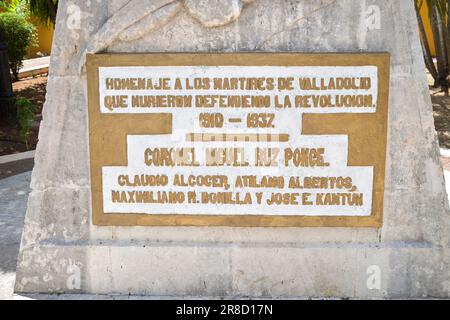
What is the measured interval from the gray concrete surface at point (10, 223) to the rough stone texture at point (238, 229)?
0.31m

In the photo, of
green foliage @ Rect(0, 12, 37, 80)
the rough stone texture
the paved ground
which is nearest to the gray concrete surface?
the paved ground

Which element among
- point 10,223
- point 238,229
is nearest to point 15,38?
point 10,223

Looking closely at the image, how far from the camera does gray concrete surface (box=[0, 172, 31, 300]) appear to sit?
421 cm

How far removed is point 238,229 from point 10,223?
9.22ft

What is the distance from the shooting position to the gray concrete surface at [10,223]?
13.8 feet

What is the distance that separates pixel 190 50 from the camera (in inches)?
146

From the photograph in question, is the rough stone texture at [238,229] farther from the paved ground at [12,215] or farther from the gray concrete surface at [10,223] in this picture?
the gray concrete surface at [10,223]

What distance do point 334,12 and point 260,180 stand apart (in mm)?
1256

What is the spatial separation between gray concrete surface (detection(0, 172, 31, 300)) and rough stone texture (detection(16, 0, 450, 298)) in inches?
12.1

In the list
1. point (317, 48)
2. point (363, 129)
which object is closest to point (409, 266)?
point (363, 129)

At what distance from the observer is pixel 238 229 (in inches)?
152

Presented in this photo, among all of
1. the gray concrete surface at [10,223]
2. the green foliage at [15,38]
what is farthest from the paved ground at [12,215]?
the green foliage at [15,38]

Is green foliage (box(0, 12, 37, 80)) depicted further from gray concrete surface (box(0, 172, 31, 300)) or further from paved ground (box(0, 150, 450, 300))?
gray concrete surface (box(0, 172, 31, 300))

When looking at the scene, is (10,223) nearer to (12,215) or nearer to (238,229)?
(12,215)
